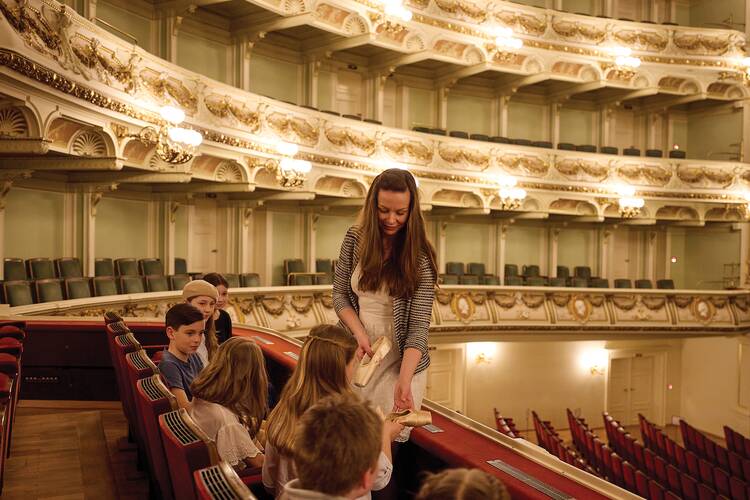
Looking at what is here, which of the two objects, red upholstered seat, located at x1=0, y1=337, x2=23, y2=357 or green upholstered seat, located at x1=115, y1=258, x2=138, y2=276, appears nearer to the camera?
red upholstered seat, located at x1=0, y1=337, x2=23, y2=357

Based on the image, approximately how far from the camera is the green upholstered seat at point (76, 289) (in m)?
7.92

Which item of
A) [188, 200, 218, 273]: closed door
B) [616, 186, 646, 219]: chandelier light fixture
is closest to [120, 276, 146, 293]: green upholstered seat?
[188, 200, 218, 273]: closed door

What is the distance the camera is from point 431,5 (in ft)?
50.6

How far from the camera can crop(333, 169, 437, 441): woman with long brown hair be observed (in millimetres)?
2336

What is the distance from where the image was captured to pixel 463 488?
1360 millimetres

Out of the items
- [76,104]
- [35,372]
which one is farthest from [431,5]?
[35,372]

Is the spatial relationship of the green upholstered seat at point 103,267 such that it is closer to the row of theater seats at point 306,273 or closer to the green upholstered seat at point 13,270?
the green upholstered seat at point 13,270

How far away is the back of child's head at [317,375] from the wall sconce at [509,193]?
1341cm

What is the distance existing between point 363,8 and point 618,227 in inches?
414

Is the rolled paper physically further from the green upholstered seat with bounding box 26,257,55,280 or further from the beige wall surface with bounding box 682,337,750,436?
the beige wall surface with bounding box 682,337,750,436

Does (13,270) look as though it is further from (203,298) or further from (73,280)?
(203,298)

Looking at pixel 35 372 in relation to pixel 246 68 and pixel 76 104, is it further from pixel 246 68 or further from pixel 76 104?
pixel 246 68

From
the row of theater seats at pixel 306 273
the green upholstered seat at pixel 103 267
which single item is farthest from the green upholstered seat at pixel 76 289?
the row of theater seats at pixel 306 273

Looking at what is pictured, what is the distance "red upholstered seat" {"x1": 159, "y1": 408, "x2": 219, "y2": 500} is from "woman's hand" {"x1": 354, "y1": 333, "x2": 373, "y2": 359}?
62cm
